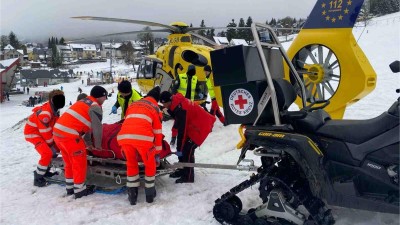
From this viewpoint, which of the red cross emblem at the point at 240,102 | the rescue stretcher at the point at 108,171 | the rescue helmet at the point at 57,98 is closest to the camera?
the red cross emblem at the point at 240,102

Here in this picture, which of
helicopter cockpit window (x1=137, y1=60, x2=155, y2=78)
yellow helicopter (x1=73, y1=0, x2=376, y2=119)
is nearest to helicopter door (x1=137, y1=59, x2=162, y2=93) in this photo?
helicopter cockpit window (x1=137, y1=60, x2=155, y2=78)

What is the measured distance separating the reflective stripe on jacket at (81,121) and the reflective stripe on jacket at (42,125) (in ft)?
2.54

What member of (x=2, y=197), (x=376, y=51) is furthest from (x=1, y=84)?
(x=2, y=197)

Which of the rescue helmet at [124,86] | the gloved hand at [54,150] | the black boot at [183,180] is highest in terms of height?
the rescue helmet at [124,86]

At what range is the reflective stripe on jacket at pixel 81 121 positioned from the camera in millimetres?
5715

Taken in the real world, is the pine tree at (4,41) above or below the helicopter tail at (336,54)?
below

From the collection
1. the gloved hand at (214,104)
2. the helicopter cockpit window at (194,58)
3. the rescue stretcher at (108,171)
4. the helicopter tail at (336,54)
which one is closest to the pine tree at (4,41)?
the helicopter cockpit window at (194,58)

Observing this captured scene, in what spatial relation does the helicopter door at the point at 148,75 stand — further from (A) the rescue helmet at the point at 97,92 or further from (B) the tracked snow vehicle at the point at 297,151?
(B) the tracked snow vehicle at the point at 297,151

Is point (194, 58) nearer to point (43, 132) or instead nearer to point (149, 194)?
point (43, 132)

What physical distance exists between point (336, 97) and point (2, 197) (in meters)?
5.96

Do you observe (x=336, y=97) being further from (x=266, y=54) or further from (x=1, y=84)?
(x=1, y=84)

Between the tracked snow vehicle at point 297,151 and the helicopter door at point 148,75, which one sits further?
the helicopter door at point 148,75

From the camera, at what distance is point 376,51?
28.7 m

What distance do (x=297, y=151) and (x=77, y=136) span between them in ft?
11.3
